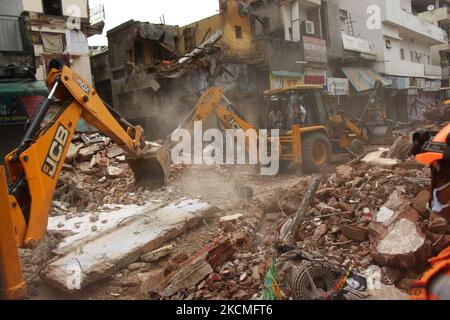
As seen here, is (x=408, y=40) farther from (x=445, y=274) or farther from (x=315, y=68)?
(x=445, y=274)

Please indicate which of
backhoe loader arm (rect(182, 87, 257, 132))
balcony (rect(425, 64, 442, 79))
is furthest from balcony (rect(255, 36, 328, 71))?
balcony (rect(425, 64, 442, 79))

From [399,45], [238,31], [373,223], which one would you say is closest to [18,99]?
[373,223]

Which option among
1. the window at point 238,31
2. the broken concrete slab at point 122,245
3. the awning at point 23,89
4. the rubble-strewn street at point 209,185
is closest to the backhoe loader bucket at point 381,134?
the rubble-strewn street at point 209,185

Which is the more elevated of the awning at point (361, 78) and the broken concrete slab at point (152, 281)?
the awning at point (361, 78)

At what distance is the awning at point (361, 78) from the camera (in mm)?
24752

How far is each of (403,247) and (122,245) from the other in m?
3.46

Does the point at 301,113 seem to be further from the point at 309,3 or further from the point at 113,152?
the point at 309,3

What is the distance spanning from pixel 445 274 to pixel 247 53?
18397mm

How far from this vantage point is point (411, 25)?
31703mm

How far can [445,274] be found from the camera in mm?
1731

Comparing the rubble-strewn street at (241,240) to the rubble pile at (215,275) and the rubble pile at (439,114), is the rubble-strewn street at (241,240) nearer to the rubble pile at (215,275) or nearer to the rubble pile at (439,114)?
the rubble pile at (215,275)

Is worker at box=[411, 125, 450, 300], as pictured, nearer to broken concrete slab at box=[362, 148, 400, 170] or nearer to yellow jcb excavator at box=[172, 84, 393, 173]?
broken concrete slab at box=[362, 148, 400, 170]

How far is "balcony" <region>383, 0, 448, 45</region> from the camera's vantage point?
28470mm

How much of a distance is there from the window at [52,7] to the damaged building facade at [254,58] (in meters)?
3.26
